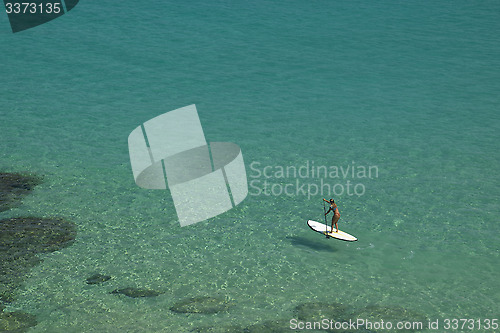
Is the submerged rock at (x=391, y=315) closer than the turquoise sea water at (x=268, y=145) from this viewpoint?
Yes

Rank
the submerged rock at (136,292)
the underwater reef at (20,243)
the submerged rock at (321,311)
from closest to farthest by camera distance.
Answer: the underwater reef at (20,243)
the submerged rock at (321,311)
the submerged rock at (136,292)

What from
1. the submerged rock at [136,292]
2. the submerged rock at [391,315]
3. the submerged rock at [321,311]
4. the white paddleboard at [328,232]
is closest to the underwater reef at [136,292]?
the submerged rock at [136,292]

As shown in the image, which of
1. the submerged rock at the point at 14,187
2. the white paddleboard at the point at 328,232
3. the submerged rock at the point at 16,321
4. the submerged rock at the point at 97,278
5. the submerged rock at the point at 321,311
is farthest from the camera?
the submerged rock at the point at 14,187

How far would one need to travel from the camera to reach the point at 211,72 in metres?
39.4

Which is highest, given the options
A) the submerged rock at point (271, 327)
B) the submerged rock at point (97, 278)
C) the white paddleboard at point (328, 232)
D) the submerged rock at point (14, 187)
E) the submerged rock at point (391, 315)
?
the white paddleboard at point (328, 232)

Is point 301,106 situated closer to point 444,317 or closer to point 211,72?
point 211,72

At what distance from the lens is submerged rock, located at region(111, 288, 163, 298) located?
15.6 meters

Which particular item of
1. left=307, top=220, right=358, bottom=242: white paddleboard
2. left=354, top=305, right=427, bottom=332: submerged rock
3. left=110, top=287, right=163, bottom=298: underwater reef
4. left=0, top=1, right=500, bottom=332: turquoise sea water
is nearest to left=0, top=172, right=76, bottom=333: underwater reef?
left=0, top=1, right=500, bottom=332: turquoise sea water

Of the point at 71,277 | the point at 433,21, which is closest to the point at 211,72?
the point at 433,21

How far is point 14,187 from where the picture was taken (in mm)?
21906

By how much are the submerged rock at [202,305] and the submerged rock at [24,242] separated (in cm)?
432

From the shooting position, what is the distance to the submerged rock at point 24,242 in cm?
1591

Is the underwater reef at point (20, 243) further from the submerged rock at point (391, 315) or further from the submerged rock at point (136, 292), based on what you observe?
the submerged rock at point (391, 315)

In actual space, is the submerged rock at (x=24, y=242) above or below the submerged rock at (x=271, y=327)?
above
